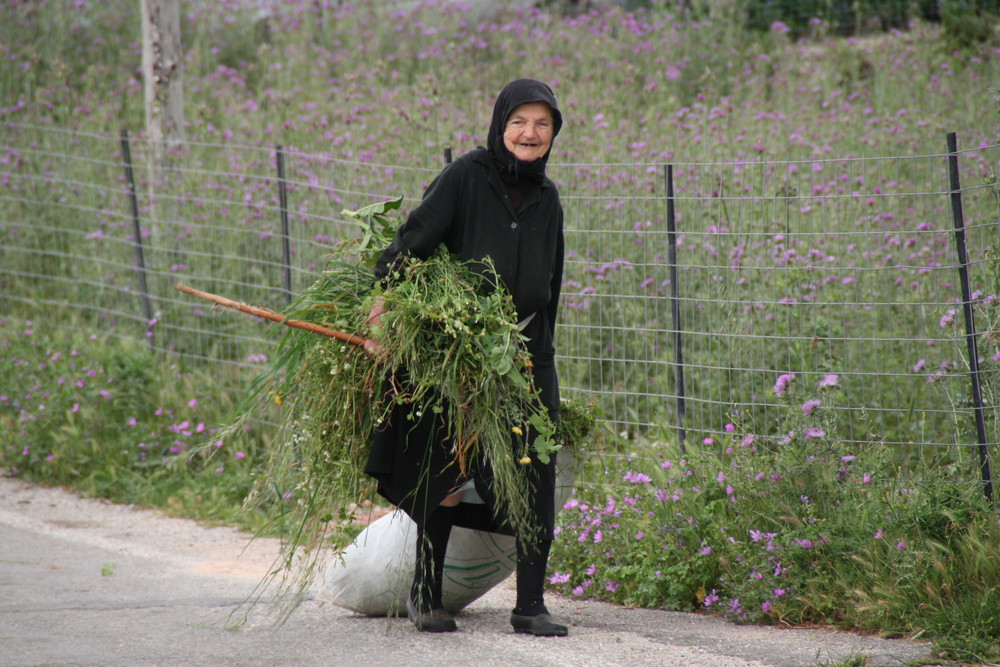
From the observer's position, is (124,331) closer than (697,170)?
No

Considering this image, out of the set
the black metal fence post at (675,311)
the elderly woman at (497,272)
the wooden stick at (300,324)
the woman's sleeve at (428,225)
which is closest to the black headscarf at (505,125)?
the elderly woman at (497,272)

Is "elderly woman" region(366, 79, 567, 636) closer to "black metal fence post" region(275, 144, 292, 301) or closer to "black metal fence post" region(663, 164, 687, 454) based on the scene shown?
"black metal fence post" region(663, 164, 687, 454)

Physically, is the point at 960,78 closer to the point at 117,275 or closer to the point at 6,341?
the point at 117,275

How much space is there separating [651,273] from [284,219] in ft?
7.30

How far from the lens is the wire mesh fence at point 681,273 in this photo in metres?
4.63

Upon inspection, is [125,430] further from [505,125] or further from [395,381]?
[505,125]

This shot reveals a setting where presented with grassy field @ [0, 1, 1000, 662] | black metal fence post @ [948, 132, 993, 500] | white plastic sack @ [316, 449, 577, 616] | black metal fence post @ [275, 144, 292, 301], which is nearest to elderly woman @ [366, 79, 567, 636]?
white plastic sack @ [316, 449, 577, 616]

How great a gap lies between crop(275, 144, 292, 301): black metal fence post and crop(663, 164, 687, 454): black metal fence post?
7.90ft

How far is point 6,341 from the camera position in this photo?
773cm

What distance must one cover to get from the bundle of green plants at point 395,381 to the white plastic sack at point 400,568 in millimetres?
225

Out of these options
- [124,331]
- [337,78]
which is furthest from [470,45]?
[124,331]

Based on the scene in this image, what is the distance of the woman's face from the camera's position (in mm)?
3883

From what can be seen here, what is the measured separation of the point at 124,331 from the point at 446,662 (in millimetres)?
4790

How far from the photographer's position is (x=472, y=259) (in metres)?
3.91
